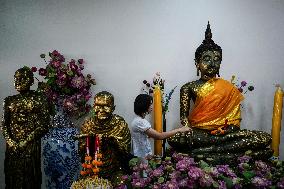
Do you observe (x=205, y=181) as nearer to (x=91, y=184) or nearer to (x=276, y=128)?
(x=91, y=184)

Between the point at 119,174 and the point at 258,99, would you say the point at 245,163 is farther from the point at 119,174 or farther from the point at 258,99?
the point at 258,99

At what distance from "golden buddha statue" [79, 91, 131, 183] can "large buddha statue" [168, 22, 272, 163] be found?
1.80ft

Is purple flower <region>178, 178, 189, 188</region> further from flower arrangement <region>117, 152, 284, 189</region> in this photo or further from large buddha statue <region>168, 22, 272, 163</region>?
large buddha statue <region>168, 22, 272, 163</region>

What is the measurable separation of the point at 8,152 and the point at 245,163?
2.28 meters

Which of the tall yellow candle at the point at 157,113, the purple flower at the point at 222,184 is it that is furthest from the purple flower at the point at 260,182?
the tall yellow candle at the point at 157,113

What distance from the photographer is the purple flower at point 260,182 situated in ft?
6.66

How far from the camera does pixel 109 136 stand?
10.6ft

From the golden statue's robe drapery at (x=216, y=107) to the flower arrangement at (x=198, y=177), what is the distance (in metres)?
1.42

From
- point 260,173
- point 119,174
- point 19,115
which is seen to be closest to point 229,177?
point 260,173

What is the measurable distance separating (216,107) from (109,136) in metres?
1.10

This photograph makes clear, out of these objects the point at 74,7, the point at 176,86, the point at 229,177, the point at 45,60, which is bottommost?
the point at 229,177

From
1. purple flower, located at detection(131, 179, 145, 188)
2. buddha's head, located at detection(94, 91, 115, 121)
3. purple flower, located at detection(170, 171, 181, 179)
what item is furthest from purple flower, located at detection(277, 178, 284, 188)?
buddha's head, located at detection(94, 91, 115, 121)

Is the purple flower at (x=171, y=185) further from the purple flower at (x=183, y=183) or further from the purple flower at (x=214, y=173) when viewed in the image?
the purple flower at (x=214, y=173)

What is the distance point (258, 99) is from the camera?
4566 millimetres
